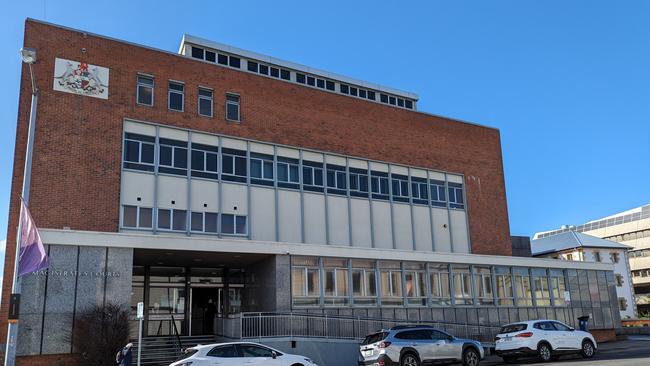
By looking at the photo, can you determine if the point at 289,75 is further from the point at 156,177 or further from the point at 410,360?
the point at 410,360

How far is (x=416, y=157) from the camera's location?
33500 mm

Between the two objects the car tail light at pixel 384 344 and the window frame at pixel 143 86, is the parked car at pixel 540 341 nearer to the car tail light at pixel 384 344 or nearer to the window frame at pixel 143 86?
the car tail light at pixel 384 344

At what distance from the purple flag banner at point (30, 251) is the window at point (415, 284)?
1631cm

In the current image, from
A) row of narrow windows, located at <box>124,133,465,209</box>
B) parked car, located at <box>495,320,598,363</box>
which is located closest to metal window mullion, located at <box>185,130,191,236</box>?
row of narrow windows, located at <box>124,133,465,209</box>

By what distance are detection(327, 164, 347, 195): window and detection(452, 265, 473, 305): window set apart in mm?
6936

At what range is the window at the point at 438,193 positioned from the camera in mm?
33688

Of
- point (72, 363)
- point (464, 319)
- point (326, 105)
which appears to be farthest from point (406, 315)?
point (72, 363)

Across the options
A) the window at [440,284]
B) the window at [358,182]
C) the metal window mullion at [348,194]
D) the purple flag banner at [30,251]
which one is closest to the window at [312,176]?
the metal window mullion at [348,194]

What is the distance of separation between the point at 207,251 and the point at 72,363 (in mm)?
5938

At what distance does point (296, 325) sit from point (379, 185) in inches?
457

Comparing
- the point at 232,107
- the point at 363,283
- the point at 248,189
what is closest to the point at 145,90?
the point at 232,107

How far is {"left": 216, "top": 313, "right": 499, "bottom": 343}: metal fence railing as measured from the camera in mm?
20891

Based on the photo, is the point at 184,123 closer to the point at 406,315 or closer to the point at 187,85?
the point at 187,85

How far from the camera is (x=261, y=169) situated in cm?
2778
